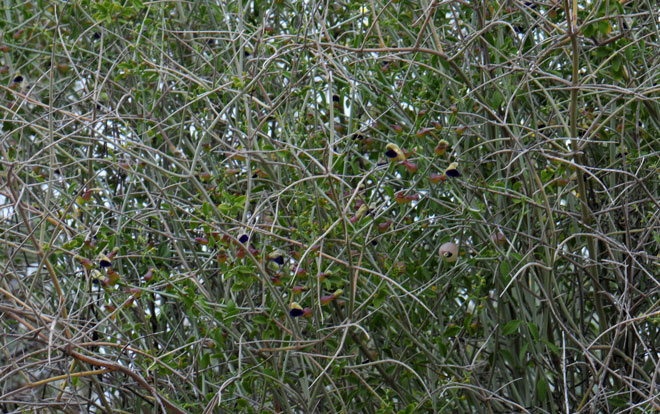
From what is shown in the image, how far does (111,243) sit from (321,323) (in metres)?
0.57

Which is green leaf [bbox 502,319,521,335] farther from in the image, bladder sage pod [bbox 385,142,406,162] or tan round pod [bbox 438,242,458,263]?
bladder sage pod [bbox 385,142,406,162]

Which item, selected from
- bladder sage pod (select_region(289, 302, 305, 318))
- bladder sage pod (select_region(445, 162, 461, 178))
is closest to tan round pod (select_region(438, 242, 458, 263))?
bladder sage pod (select_region(445, 162, 461, 178))

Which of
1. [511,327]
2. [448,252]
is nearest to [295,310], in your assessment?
[448,252]

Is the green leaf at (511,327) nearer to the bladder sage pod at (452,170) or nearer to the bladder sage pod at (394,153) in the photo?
the bladder sage pod at (452,170)

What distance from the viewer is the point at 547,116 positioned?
2.54 metres

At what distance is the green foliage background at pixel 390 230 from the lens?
2.06m

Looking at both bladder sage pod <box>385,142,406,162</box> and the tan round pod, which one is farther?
the tan round pod

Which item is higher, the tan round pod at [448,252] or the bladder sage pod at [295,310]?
the tan round pod at [448,252]

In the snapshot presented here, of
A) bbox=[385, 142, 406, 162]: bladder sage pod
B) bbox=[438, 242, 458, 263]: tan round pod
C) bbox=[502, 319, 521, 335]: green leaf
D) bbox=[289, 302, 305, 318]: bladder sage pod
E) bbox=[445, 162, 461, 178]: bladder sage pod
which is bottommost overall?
bbox=[502, 319, 521, 335]: green leaf

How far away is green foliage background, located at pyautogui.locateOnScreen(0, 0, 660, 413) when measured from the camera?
2061mm

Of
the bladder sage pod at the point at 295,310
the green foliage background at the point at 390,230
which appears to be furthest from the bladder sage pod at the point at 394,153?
the bladder sage pod at the point at 295,310

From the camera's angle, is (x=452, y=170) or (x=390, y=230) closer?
(x=452, y=170)

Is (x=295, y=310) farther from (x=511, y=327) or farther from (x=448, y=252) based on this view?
(x=511, y=327)

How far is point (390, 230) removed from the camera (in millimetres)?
2254
